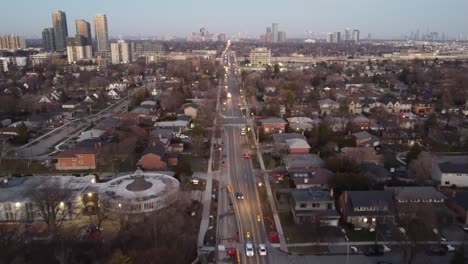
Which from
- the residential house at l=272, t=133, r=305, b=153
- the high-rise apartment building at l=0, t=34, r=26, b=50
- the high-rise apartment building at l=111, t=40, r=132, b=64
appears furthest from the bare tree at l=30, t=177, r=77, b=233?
the high-rise apartment building at l=0, t=34, r=26, b=50

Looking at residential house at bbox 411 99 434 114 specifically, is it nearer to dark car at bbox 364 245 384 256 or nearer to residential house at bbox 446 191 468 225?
residential house at bbox 446 191 468 225

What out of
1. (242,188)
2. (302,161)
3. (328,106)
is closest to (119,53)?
(328,106)

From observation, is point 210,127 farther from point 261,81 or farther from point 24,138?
point 261,81

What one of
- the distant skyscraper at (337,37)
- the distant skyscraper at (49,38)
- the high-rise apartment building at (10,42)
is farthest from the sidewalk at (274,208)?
the distant skyscraper at (337,37)

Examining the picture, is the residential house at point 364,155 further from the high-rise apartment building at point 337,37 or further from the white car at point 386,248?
the high-rise apartment building at point 337,37

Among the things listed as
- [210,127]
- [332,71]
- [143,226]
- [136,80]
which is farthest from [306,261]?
[332,71]
